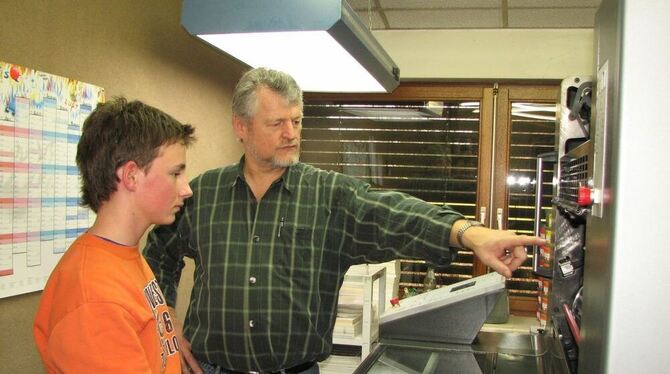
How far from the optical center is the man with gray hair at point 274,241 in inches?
60.5

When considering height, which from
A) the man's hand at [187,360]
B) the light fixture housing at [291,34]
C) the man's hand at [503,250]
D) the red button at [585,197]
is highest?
the light fixture housing at [291,34]

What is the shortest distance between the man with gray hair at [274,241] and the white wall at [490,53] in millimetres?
2310

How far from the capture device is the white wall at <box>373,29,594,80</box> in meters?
3.61

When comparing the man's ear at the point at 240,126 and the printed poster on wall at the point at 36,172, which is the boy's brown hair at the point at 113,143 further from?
the printed poster on wall at the point at 36,172

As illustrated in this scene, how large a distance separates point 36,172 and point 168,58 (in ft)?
3.57

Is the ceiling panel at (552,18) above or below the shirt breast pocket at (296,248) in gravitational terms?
above

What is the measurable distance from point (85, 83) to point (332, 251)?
1.20 meters

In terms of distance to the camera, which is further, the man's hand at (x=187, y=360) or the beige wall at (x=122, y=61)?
the beige wall at (x=122, y=61)

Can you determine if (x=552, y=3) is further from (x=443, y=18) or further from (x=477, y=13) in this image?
(x=443, y=18)

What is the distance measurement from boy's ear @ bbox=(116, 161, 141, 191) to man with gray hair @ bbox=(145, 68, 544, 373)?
0.54 m

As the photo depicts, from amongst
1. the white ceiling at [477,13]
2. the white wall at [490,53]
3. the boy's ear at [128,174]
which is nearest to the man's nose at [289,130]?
the boy's ear at [128,174]

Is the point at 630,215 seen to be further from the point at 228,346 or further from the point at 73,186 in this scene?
the point at 73,186

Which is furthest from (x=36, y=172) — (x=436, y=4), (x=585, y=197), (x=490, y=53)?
(x=490, y=53)

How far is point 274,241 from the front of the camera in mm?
1597
